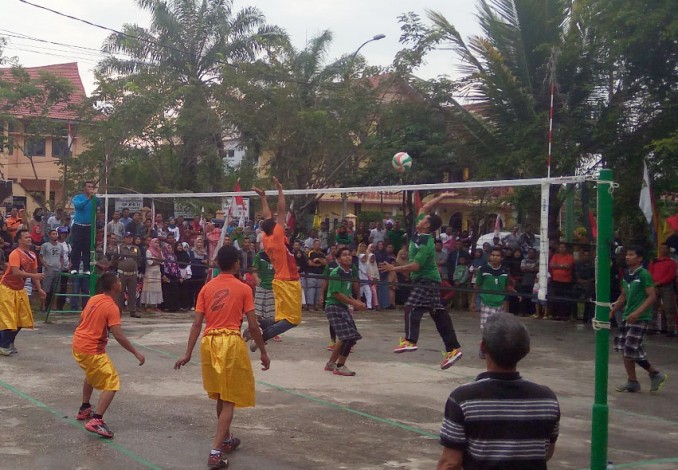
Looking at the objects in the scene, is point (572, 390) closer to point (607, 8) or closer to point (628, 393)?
point (628, 393)

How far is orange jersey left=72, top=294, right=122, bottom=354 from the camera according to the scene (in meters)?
8.23

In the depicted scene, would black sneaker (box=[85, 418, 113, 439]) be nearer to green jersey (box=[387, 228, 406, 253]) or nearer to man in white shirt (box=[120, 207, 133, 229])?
man in white shirt (box=[120, 207, 133, 229])

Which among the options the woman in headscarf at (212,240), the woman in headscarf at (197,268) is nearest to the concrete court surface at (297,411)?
the woman in headscarf at (197,268)

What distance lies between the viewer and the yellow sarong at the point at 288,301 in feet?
35.4

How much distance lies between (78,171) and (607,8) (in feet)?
55.3

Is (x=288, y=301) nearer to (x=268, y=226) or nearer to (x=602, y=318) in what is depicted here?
(x=268, y=226)

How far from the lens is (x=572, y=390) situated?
36.7ft

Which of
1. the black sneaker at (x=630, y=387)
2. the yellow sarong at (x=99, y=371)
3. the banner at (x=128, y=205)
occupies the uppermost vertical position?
the banner at (x=128, y=205)

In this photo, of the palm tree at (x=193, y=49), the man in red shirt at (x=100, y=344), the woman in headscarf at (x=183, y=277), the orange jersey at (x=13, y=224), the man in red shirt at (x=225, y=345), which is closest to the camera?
the man in red shirt at (x=225, y=345)

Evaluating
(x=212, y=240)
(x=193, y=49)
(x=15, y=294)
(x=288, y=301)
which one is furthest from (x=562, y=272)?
(x=193, y=49)

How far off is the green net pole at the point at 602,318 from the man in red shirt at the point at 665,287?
1008cm

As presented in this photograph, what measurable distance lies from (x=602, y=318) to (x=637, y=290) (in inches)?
187

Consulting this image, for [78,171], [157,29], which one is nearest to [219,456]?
[78,171]

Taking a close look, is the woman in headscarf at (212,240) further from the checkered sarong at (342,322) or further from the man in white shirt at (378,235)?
the checkered sarong at (342,322)
